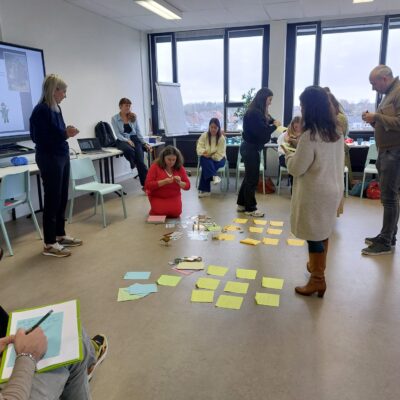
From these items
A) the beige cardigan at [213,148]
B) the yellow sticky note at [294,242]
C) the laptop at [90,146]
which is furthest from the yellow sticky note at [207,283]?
the laptop at [90,146]

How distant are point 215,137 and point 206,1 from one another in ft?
6.32

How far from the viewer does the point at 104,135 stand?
595 cm

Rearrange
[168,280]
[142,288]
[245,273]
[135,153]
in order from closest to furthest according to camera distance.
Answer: [142,288]
[168,280]
[245,273]
[135,153]

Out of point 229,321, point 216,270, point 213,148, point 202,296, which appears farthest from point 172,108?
point 229,321

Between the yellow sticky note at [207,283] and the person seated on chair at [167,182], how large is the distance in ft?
5.39

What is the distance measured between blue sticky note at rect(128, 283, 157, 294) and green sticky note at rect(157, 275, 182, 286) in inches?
2.5

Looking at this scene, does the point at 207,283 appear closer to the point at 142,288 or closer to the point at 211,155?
the point at 142,288

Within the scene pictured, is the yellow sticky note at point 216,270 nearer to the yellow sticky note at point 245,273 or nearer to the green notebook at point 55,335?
the yellow sticky note at point 245,273

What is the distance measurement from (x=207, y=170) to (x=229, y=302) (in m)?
3.23

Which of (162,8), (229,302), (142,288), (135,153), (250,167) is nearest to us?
(229,302)

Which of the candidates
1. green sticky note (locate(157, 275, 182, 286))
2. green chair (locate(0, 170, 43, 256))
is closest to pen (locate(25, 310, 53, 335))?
green sticky note (locate(157, 275, 182, 286))

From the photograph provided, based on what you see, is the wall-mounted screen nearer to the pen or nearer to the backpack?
the backpack

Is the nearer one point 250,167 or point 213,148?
point 250,167

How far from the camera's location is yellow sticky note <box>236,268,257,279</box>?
2885 millimetres
